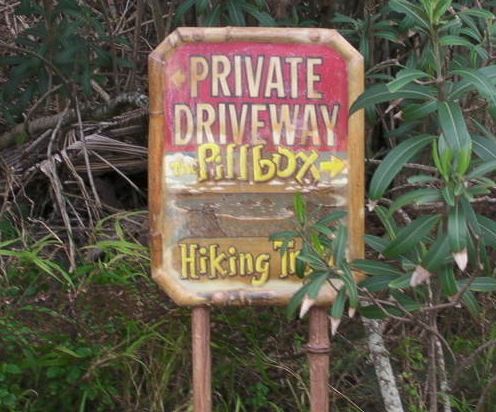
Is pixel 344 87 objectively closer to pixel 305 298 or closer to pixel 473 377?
pixel 305 298

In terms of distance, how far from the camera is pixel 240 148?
3670 mm

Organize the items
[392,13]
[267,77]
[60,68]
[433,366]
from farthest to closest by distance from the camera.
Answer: [60,68]
[392,13]
[433,366]
[267,77]

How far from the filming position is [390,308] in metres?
3.85

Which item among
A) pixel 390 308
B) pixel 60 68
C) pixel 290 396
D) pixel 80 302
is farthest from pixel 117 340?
pixel 60 68

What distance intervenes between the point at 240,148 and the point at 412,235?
66cm

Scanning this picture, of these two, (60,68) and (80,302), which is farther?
(60,68)

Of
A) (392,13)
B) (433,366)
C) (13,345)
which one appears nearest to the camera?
(433,366)

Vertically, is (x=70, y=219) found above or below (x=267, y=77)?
below

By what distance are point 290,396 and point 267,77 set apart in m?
1.42

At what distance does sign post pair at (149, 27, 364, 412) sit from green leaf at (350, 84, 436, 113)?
15 cm

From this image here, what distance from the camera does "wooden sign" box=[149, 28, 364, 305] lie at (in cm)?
366

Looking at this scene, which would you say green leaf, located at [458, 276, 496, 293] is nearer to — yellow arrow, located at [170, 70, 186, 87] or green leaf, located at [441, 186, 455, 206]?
green leaf, located at [441, 186, 455, 206]

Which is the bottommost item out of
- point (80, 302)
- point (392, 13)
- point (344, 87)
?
point (80, 302)

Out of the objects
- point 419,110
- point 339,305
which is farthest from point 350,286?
point 419,110
